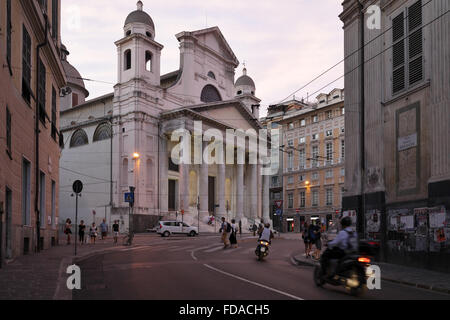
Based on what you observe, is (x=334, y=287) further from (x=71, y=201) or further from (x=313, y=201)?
(x=313, y=201)

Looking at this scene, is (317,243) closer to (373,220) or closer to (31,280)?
(373,220)

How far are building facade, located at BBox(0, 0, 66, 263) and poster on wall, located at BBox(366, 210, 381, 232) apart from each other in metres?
12.3

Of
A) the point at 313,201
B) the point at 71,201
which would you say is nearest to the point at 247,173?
the point at 313,201

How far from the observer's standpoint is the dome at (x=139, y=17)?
51250 mm

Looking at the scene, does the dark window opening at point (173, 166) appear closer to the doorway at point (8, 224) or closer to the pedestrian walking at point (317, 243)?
the pedestrian walking at point (317, 243)

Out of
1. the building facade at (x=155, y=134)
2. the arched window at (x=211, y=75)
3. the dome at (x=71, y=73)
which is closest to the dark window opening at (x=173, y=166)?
the building facade at (x=155, y=134)

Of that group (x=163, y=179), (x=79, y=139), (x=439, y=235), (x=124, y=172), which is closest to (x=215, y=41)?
(x=163, y=179)

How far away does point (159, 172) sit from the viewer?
52.3m

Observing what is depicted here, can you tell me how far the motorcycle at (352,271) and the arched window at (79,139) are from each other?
163ft

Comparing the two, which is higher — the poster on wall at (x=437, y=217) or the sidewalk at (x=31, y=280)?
the poster on wall at (x=437, y=217)

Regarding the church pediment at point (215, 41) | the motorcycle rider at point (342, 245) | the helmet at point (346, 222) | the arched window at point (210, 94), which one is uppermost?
the church pediment at point (215, 41)

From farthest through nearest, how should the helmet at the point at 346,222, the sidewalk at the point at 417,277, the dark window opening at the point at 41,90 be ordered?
the dark window opening at the point at 41,90 → the sidewalk at the point at 417,277 → the helmet at the point at 346,222

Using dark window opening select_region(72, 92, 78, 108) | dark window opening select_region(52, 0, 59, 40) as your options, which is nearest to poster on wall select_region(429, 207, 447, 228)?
dark window opening select_region(52, 0, 59, 40)

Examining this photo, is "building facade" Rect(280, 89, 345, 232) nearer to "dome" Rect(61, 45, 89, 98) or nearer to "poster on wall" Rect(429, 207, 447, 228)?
"dome" Rect(61, 45, 89, 98)
